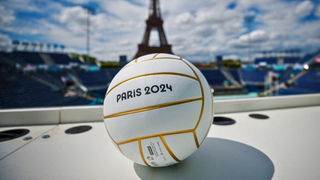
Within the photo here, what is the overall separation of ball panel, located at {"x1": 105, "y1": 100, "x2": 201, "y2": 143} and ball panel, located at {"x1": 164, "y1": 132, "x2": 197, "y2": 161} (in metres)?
0.06

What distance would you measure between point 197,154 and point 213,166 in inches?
9.0

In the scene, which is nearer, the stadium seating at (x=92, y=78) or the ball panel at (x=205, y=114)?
the ball panel at (x=205, y=114)

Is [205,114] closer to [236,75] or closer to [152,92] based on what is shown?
[152,92]

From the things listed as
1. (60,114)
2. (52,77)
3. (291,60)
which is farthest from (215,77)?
(60,114)

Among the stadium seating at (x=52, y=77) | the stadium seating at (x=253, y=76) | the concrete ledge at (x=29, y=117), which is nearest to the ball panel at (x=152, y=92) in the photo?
the concrete ledge at (x=29, y=117)

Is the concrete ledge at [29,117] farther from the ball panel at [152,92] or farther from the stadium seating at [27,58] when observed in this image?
the stadium seating at [27,58]

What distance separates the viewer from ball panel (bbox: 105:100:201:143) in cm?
Answer: 113

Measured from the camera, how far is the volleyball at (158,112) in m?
1.14

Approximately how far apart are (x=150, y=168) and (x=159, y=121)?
557mm

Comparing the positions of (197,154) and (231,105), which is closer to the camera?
(197,154)

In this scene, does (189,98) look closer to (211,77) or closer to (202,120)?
(202,120)

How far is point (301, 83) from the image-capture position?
21.5m

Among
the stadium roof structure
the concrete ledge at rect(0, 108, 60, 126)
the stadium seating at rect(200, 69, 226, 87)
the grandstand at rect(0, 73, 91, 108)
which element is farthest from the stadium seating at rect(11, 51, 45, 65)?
the stadium roof structure

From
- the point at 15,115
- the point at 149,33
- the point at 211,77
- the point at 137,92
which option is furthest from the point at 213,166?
the point at 211,77
